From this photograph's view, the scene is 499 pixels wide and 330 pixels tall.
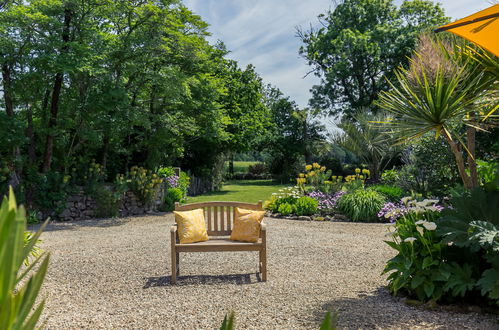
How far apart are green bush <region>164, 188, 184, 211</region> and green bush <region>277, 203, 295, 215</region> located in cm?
360

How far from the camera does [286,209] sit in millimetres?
10219

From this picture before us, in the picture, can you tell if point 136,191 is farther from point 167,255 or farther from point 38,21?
point 167,255

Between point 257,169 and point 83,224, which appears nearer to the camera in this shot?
point 83,224

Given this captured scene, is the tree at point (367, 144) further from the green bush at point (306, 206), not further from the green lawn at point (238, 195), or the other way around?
the green bush at point (306, 206)

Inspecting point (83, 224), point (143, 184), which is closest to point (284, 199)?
point (143, 184)

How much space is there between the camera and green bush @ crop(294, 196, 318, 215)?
Answer: 10.1 m

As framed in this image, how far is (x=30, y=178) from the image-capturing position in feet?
32.5

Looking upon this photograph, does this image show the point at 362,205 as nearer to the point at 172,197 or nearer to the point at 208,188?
the point at 172,197

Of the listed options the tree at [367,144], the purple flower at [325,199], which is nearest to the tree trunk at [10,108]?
the purple flower at [325,199]

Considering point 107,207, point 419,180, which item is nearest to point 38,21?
point 107,207

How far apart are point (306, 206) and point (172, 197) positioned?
15.3 ft

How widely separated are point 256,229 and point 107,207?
22.4 ft

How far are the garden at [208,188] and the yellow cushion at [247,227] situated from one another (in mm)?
111

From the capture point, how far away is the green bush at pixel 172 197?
12438 millimetres
